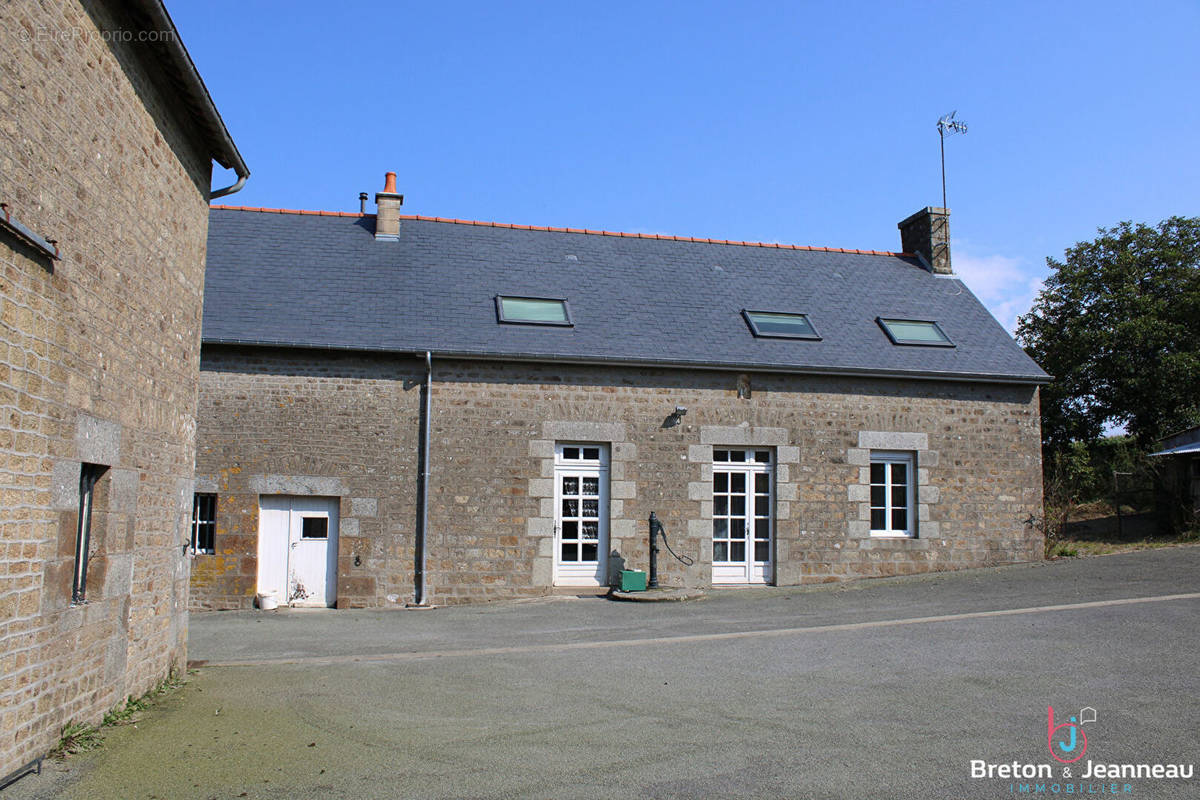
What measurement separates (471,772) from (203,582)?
25.8 feet

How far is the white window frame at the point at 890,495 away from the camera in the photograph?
43.7ft

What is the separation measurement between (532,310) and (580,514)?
295cm

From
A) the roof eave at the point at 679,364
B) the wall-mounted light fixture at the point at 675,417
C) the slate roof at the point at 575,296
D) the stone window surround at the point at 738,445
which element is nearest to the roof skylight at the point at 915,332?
the slate roof at the point at 575,296

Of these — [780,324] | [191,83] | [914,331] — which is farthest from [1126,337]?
[191,83]

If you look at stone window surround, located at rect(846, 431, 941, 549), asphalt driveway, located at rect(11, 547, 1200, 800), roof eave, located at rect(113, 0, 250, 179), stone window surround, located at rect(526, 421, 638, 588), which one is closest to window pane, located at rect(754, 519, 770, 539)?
stone window surround, located at rect(846, 431, 941, 549)

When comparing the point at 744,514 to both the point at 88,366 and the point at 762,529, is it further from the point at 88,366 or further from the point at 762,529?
the point at 88,366

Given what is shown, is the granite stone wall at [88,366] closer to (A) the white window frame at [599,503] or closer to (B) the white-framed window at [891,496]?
(A) the white window frame at [599,503]

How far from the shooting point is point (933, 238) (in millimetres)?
16688

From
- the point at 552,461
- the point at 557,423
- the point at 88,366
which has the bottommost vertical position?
the point at 552,461

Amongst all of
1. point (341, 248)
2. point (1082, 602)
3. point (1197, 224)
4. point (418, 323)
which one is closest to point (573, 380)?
point (418, 323)

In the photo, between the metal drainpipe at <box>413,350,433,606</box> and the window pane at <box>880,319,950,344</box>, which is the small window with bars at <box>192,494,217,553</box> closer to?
the metal drainpipe at <box>413,350,433,606</box>

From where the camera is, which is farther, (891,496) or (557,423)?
(891,496)

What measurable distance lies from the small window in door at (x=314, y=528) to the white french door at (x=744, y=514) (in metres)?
5.11

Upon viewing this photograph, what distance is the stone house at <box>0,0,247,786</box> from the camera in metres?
4.53
